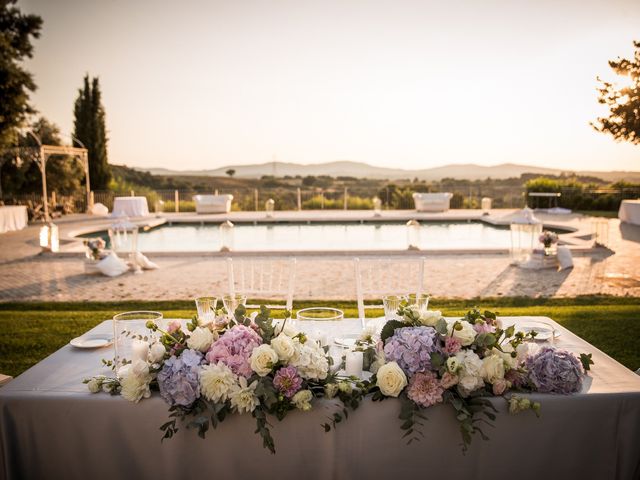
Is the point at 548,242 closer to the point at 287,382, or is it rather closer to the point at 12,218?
the point at 287,382

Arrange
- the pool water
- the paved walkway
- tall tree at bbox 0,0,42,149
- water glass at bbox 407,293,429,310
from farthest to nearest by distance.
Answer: tall tree at bbox 0,0,42,149
the pool water
the paved walkway
water glass at bbox 407,293,429,310

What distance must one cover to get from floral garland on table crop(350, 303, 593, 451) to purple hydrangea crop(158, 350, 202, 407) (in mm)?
656

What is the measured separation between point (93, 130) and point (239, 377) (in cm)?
2416

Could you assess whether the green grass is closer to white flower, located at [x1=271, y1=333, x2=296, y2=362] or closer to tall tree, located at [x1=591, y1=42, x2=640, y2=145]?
white flower, located at [x1=271, y1=333, x2=296, y2=362]

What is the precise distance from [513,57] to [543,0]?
3112mm

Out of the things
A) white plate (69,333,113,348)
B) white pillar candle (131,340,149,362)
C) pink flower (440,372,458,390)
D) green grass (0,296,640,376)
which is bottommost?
green grass (0,296,640,376)

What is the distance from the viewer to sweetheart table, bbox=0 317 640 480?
6.48 ft

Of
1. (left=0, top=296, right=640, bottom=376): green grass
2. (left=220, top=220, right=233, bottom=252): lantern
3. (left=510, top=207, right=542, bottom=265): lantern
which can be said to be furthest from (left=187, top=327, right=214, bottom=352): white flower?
(left=220, top=220, right=233, bottom=252): lantern

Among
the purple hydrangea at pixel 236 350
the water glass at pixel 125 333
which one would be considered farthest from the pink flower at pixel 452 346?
the water glass at pixel 125 333

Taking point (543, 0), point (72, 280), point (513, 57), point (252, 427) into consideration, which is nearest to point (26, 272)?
point (72, 280)

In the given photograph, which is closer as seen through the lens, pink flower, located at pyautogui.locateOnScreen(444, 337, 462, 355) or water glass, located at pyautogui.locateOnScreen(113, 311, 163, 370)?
pink flower, located at pyautogui.locateOnScreen(444, 337, 462, 355)

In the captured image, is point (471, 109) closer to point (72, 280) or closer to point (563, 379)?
point (72, 280)

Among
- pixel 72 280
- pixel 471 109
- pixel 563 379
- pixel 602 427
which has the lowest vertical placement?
pixel 72 280

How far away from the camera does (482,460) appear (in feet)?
6.56
